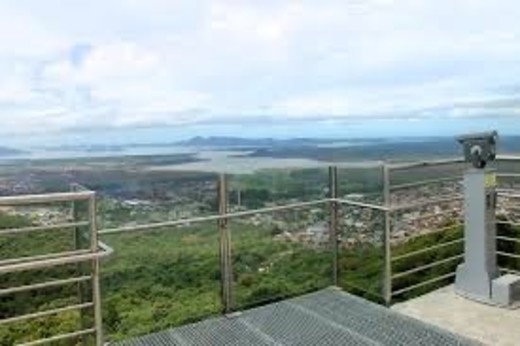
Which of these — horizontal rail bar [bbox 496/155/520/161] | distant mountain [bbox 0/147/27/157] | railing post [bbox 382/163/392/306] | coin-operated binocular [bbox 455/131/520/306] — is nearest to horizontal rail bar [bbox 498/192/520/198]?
coin-operated binocular [bbox 455/131/520/306]

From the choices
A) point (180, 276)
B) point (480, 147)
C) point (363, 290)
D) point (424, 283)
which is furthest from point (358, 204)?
point (180, 276)

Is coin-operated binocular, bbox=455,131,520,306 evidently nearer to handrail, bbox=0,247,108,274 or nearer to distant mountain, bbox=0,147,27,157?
handrail, bbox=0,247,108,274

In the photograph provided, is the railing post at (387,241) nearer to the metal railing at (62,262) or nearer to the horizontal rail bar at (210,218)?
the horizontal rail bar at (210,218)

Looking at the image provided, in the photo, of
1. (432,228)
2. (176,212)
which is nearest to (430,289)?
(432,228)

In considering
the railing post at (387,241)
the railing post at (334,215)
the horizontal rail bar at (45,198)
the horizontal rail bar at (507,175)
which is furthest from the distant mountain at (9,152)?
the horizontal rail bar at (507,175)

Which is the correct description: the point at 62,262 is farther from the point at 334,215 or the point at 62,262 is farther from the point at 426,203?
the point at 426,203

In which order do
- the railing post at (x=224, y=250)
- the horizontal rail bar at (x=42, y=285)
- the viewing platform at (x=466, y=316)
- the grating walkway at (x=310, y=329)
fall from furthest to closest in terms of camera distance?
1. the railing post at (x=224, y=250)
2. the viewing platform at (x=466, y=316)
3. the grating walkway at (x=310, y=329)
4. the horizontal rail bar at (x=42, y=285)

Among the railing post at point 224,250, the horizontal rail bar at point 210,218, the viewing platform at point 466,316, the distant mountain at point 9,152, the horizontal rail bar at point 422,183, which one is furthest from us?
the distant mountain at point 9,152
